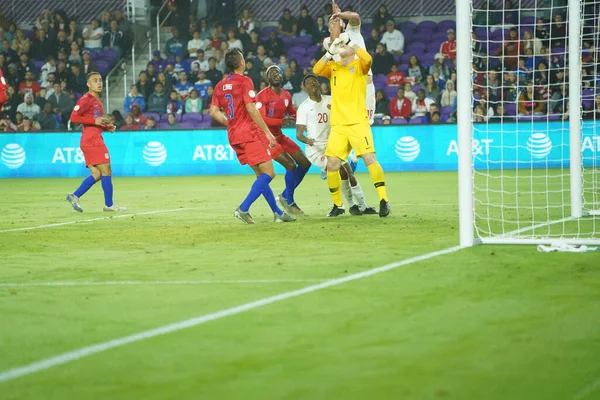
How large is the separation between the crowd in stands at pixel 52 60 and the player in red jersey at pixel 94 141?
1226 cm

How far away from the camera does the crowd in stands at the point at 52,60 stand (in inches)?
1082

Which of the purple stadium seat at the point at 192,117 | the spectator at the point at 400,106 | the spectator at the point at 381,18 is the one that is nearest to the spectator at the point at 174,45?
the purple stadium seat at the point at 192,117

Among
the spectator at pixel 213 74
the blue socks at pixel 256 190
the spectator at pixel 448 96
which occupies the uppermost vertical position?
the spectator at pixel 213 74

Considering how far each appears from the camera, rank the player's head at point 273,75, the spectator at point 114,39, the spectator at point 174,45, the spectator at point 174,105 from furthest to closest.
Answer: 1. the spectator at point 114,39
2. the spectator at point 174,45
3. the spectator at point 174,105
4. the player's head at point 273,75

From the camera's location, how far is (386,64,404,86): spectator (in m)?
26.4

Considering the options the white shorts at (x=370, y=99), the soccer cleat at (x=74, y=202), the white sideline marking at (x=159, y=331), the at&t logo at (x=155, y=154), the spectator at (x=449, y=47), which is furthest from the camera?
the spectator at (x=449, y=47)

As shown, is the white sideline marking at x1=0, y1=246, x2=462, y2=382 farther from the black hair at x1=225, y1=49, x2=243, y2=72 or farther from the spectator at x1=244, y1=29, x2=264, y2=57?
the spectator at x1=244, y1=29, x2=264, y2=57

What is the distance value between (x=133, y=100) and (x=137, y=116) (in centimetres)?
116

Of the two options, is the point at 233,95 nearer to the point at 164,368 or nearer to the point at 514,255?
the point at 514,255

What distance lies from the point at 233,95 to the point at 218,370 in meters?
7.34

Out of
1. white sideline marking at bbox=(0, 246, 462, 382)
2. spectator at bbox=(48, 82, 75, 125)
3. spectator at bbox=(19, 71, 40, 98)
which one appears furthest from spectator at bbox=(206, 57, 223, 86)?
white sideline marking at bbox=(0, 246, 462, 382)

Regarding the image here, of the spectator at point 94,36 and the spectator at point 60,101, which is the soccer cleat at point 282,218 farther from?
the spectator at point 94,36

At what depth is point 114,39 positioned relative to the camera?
29.8 m

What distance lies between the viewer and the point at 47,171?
82.6 ft
